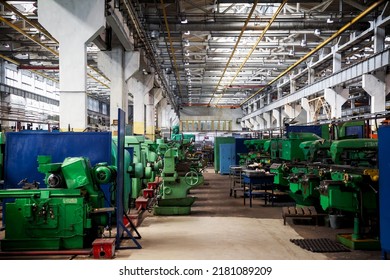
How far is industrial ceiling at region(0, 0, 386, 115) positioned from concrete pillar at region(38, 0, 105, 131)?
59cm

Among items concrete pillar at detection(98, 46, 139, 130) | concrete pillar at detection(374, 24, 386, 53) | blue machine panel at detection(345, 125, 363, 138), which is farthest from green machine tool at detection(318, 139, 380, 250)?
concrete pillar at detection(98, 46, 139, 130)

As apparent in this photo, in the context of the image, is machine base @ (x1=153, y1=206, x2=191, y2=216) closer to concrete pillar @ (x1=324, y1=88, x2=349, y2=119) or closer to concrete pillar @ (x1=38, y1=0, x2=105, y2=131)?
concrete pillar @ (x1=38, y1=0, x2=105, y2=131)

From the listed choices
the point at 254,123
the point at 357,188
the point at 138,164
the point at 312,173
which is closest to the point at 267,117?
the point at 254,123

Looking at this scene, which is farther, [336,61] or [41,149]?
[336,61]

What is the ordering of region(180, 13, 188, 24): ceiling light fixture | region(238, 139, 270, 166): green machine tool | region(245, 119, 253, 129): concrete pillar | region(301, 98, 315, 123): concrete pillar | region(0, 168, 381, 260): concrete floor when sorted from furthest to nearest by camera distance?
region(245, 119, 253, 129): concrete pillar
region(301, 98, 315, 123): concrete pillar
region(238, 139, 270, 166): green machine tool
region(180, 13, 188, 24): ceiling light fixture
region(0, 168, 381, 260): concrete floor

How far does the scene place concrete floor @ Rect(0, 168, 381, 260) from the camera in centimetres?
511

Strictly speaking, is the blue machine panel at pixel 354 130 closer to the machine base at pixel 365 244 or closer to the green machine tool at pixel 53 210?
the machine base at pixel 365 244

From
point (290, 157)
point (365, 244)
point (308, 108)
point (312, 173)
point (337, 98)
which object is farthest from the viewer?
point (308, 108)

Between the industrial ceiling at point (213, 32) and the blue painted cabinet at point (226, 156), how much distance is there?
3.48 m

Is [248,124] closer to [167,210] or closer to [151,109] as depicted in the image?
[151,109]

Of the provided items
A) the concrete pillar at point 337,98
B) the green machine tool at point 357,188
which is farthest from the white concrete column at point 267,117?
the green machine tool at point 357,188

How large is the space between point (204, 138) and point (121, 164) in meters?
20.5

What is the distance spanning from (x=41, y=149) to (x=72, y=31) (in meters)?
2.68

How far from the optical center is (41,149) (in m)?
6.35
